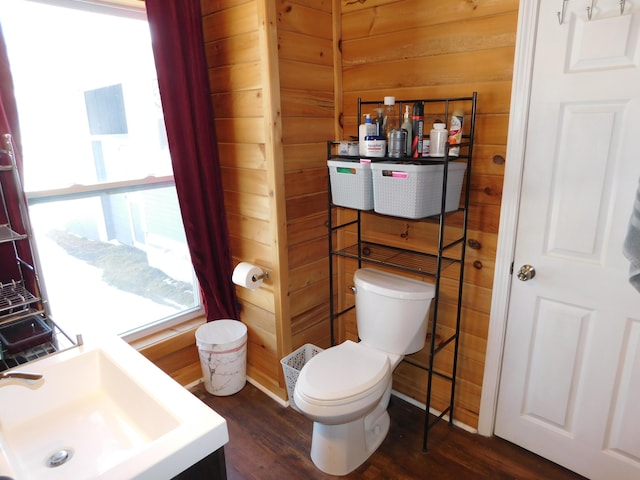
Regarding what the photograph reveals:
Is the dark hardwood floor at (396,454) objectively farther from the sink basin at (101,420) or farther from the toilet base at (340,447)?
the sink basin at (101,420)

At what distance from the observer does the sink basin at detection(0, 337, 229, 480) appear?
0.96 meters

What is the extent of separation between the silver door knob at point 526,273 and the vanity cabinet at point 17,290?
5.58ft

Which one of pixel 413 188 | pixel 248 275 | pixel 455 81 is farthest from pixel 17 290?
pixel 455 81

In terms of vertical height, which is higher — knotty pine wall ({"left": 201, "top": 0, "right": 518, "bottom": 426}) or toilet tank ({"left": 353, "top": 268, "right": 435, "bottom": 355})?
knotty pine wall ({"left": 201, "top": 0, "right": 518, "bottom": 426})

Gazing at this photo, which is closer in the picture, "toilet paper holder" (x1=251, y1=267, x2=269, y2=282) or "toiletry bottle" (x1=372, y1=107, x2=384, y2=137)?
"toiletry bottle" (x1=372, y1=107, x2=384, y2=137)

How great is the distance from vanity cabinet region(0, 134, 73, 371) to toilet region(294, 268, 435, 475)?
94 centimetres

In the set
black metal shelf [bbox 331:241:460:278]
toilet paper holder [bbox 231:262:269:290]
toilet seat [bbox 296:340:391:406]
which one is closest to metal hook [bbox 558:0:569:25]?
black metal shelf [bbox 331:241:460:278]

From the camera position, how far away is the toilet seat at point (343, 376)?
5.55ft

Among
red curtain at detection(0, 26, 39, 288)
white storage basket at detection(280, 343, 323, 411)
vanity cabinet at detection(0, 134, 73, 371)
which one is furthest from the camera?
white storage basket at detection(280, 343, 323, 411)

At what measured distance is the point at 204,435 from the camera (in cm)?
99

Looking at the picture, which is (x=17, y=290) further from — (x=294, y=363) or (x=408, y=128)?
(x=408, y=128)

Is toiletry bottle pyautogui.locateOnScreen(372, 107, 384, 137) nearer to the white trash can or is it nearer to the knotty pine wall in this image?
the knotty pine wall

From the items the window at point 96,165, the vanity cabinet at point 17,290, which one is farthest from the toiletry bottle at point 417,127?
the vanity cabinet at point 17,290

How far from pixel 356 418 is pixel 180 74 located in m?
1.74
